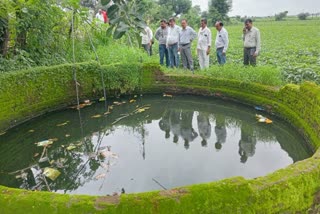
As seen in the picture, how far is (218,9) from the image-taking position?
110 feet

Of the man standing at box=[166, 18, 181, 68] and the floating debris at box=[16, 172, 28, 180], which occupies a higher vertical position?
the man standing at box=[166, 18, 181, 68]

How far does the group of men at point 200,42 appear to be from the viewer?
7340mm

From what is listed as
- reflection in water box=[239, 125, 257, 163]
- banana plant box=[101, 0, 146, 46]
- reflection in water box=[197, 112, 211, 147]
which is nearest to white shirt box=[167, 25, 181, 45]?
reflection in water box=[197, 112, 211, 147]

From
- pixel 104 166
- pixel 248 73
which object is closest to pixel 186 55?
pixel 248 73

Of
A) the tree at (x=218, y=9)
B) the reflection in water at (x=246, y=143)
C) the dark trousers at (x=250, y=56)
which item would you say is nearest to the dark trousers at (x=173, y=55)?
the dark trousers at (x=250, y=56)

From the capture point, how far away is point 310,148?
4.75 meters

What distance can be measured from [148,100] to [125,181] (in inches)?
152

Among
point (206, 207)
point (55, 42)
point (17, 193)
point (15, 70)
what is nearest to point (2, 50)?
point (15, 70)

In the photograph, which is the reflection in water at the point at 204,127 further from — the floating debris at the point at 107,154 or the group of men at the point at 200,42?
the group of men at the point at 200,42

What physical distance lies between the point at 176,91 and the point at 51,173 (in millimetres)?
4434

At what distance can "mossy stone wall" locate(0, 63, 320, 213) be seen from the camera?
95.5 inches

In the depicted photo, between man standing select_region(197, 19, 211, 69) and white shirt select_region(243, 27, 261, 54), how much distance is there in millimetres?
1115

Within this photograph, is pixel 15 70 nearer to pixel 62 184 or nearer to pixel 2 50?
pixel 2 50

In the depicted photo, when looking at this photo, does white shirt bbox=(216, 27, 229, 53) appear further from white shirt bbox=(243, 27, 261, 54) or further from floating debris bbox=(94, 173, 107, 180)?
floating debris bbox=(94, 173, 107, 180)
